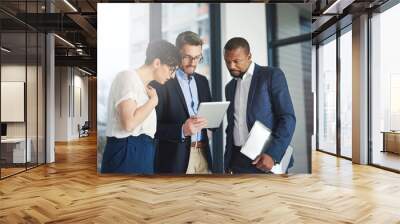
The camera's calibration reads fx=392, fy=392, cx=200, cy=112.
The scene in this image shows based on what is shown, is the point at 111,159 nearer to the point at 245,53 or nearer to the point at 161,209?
the point at 161,209

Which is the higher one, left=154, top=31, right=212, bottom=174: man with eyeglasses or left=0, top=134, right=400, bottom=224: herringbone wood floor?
left=154, top=31, right=212, bottom=174: man with eyeglasses

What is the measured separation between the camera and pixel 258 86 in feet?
21.2

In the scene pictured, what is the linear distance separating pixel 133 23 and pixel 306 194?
3.89 m

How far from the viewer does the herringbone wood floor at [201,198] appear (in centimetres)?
412

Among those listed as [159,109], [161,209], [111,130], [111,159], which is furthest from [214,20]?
[161,209]

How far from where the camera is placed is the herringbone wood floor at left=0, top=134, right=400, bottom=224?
162 inches

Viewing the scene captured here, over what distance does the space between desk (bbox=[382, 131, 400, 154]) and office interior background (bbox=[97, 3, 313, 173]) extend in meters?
2.24

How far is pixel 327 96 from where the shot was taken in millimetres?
11164

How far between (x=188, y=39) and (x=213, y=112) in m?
1.30

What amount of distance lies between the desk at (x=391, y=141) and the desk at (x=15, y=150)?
721 centimetres

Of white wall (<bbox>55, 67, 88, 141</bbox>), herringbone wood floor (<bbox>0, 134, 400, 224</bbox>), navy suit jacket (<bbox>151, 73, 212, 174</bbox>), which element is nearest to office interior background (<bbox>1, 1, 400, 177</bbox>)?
navy suit jacket (<bbox>151, 73, 212, 174</bbox>)

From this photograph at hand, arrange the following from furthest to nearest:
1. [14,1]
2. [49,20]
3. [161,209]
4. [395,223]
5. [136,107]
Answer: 1. [49,20]
2. [14,1]
3. [136,107]
4. [161,209]
5. [395,223]

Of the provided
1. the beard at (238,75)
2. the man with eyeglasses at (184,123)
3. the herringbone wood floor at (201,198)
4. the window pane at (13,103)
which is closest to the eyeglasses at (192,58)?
the man with eyeglasses at (184,123)

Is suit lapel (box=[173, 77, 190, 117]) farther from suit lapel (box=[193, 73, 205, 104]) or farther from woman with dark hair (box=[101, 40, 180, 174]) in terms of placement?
suit lapel (box=[193, 73, 205, 104])
